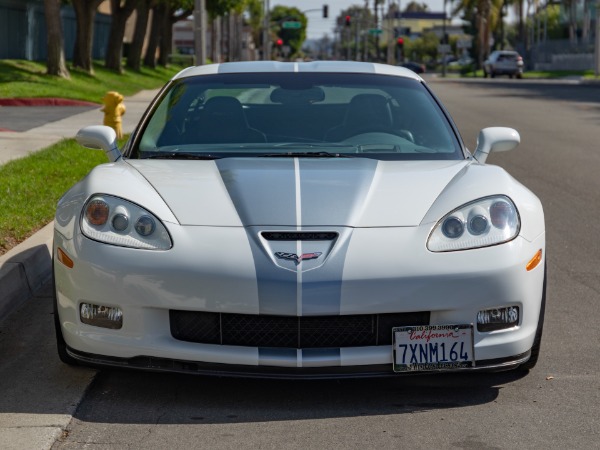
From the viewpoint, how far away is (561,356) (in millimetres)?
5598

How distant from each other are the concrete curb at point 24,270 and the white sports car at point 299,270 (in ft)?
5.04

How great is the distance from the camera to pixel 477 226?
16.2 ft

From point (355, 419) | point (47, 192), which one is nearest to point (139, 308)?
point (355, 419)

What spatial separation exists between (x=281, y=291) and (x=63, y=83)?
29.1 m

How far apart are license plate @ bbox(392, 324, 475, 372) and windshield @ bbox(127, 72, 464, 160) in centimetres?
138

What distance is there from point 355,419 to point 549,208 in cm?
650

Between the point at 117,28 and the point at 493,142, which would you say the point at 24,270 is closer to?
the point at 493,142

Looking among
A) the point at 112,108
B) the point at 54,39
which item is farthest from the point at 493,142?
the point at 54,39

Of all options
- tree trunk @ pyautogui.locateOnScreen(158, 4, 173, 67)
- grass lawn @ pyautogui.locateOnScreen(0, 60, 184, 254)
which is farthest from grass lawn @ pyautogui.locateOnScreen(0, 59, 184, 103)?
tree trunk @ pyautogui.locateOnScreen(158, 4, 173, 67)

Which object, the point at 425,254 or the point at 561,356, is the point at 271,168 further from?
the point at 561,356

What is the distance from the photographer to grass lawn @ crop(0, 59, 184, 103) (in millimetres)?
28734

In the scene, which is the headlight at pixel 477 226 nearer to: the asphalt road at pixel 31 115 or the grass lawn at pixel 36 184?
the grass lawn at pixel 36 184

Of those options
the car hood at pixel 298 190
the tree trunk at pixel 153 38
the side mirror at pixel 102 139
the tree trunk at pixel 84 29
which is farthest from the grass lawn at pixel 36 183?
the tree trunk at pixel 153 38

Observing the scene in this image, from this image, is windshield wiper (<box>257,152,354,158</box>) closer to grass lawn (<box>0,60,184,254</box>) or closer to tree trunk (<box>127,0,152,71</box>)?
grass lawn (<box>0,60,184,254</box>)
